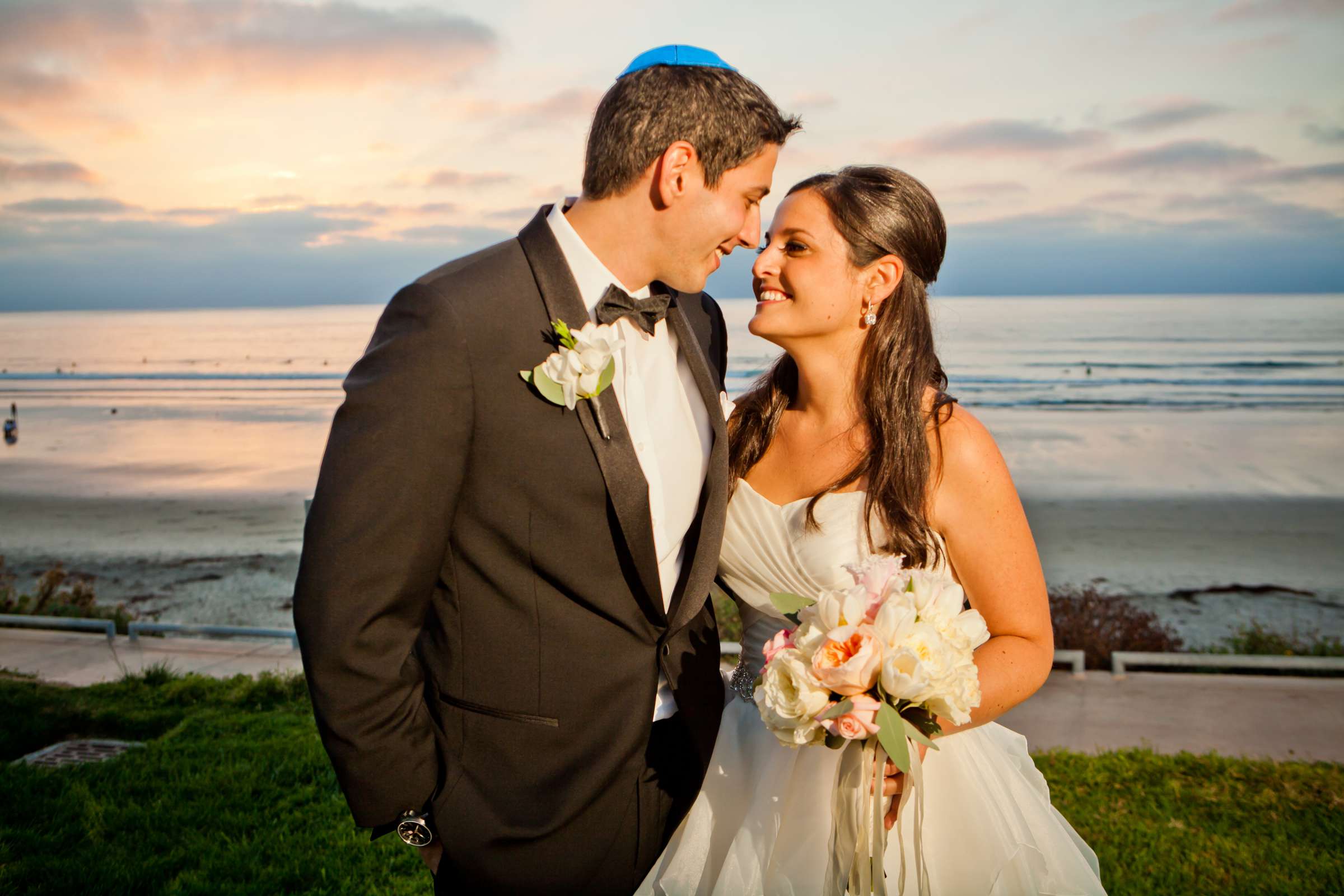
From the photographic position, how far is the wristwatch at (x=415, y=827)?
7.34 ft

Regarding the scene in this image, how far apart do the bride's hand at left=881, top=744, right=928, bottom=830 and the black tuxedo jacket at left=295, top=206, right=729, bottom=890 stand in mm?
561

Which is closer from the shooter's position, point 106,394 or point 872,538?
point 872,538

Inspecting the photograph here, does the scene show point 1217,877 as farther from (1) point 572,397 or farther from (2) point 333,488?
(2) point 333,488

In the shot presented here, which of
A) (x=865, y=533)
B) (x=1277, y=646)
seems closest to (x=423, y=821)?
(x=865, y=533)

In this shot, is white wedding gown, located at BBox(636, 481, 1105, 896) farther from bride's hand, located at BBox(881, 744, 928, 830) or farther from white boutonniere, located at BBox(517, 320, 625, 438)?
white boutonniere, located at BBox(517, 320, 625, 438)

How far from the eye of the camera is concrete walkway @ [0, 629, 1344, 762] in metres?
5.49

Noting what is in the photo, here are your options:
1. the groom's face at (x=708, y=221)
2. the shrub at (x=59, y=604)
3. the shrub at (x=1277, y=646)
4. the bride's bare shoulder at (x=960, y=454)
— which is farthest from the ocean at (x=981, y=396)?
the shrub at (x=59, y=604)

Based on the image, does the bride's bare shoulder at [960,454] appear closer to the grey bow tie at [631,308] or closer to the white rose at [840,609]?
the white rose at [840,609]

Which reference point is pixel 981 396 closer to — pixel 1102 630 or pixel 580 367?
pixel 1102 630

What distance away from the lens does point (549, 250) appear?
2.33 meters

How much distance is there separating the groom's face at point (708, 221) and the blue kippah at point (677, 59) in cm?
26

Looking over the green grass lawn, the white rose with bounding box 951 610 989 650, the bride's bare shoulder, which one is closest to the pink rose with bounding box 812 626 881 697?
the white rose with bounding box 951 610 989 650

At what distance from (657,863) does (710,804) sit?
0.23m

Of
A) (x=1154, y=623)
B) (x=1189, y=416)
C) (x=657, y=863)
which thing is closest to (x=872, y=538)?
(x=657, y=863)
